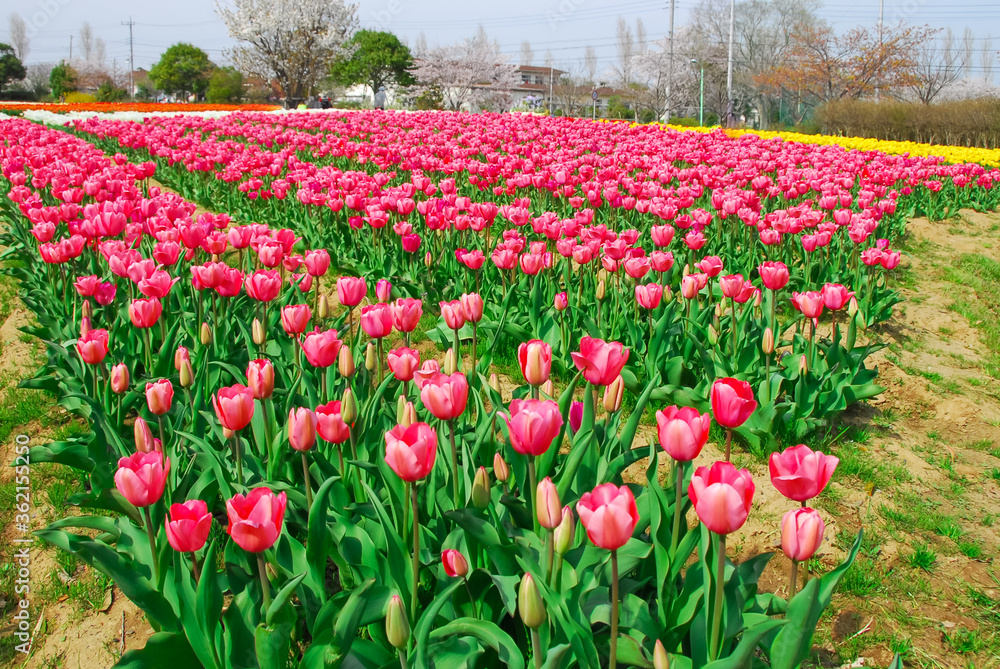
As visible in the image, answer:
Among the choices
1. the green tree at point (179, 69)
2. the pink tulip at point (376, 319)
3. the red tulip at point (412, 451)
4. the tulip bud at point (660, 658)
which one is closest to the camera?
the tulip bud at point (660, 658)

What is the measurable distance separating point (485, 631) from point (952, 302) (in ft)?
19.7

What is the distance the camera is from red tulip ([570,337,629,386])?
1984mm

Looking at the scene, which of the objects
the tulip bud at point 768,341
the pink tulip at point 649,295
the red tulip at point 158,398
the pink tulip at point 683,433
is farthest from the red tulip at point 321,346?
the tulip bud at point 768,341

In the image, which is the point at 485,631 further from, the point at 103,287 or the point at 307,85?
the point at 307,85

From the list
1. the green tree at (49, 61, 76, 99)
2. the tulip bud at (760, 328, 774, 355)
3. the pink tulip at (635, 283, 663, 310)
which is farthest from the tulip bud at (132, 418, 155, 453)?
the green tree at (49, 61, 76, 99)

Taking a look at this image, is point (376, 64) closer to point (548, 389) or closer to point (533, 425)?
point (548, 389)

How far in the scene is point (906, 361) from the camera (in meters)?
4.76

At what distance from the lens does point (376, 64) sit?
158 ft

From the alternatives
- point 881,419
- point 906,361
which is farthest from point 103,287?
point 906,361

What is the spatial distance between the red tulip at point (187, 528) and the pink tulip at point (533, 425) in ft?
2.37

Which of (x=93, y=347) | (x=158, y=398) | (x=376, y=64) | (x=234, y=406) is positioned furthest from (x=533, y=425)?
(x=376, y=64)

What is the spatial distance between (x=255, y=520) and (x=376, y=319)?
1.13 m

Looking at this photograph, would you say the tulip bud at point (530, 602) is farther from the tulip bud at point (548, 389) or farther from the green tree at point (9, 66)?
the green tree at point (9, 66)

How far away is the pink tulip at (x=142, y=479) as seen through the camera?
1.71 meters
